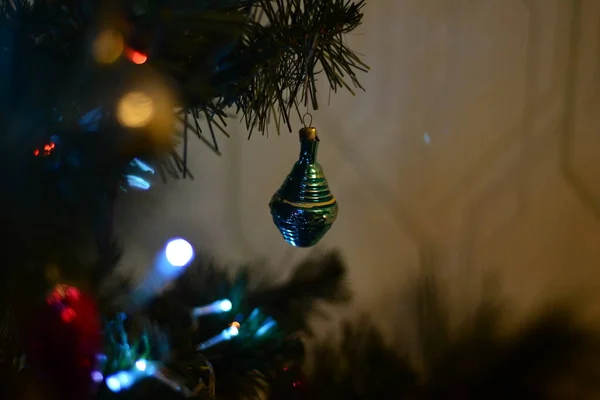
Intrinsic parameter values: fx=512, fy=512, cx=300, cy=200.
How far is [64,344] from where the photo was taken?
326 mm

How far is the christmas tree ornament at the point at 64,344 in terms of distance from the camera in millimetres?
318

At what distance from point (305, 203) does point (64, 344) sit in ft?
0.65

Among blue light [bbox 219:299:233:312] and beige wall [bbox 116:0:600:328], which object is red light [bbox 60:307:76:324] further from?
beige wall [bbox 116:0:600:328]

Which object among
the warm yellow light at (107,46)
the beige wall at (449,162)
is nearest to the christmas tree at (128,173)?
the warm yellow light at (107,46)

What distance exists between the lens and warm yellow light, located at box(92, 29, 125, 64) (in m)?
0.25

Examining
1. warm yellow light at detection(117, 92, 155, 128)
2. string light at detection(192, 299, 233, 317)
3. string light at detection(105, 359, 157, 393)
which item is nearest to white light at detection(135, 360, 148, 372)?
string light at detection(105, 359, 157, 393)

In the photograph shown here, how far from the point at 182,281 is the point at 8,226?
32 cm

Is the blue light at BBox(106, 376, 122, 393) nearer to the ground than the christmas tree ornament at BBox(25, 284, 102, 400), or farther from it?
nearer to the ground

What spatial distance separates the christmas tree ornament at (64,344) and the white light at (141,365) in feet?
0.16

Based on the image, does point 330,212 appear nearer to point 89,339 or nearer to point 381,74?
point 89,339

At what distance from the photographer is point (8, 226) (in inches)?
11.2

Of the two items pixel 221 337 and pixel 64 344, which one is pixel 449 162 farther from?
pixel 64 344

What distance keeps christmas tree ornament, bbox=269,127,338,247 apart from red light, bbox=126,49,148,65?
181 millimetres

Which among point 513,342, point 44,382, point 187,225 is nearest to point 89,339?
point 44,382
